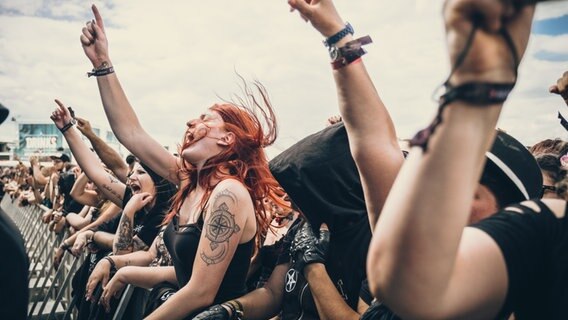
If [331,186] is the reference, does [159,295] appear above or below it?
below

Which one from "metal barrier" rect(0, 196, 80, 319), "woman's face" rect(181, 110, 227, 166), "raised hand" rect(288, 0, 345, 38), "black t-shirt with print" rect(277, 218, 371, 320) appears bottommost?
"metal barrier" rect(0, 196, 80, 319)

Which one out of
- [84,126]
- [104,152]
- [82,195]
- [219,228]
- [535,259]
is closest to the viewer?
[535,259]

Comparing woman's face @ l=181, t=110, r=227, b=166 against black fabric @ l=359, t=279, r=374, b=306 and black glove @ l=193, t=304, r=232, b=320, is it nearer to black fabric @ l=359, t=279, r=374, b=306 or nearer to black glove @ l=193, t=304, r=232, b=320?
black glove @ l=193, t=304, r=232, b=320

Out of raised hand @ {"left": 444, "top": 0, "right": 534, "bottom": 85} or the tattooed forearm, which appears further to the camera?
the tattooed forearm

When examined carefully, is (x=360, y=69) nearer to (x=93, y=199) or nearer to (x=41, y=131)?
(x=93, y=199)

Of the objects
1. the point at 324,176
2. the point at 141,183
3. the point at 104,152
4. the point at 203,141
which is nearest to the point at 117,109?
the point at 203,141

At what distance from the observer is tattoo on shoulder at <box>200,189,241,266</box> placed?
97.3 inches

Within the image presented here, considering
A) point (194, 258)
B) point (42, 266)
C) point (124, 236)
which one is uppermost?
point (194, 258)

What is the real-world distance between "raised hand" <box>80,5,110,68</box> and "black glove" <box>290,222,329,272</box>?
1.86 metres

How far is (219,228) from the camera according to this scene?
252 cm

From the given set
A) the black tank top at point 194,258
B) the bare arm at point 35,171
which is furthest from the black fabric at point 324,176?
the bare arm at point 35,171

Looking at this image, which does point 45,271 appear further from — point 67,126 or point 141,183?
point 141,183

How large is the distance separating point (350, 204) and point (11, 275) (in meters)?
1.39

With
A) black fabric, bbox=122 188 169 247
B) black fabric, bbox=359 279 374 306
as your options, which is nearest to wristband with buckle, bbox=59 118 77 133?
black fabric, bbox=122 188 169 247
